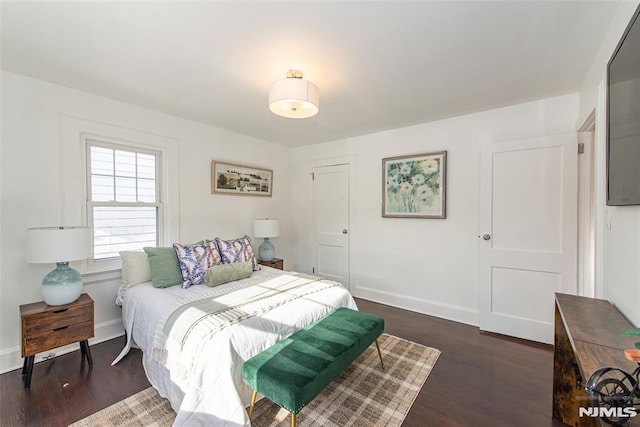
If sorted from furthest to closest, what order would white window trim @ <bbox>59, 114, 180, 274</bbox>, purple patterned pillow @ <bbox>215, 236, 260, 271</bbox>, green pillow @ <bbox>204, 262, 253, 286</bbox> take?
purple patterned pillow @ <bbox>215, 236, 260, 271</bbox>
green pillow @ <bbox>204, 262, 253, 286</bbox>
white window trim @ <bbox>59, 114, 180, 274</bbox>

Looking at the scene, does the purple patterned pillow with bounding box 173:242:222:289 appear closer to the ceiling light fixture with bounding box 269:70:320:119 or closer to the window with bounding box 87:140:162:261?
the window with bounding box 87:140:162:261

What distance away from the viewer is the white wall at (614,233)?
1245 mm

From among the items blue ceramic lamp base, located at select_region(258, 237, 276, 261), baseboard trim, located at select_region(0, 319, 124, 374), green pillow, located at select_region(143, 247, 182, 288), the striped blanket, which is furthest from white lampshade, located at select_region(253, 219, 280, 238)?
baseboard trim, located at select_region(0, 319, 124, 374)

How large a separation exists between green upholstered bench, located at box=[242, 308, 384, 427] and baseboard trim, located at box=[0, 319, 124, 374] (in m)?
1.98

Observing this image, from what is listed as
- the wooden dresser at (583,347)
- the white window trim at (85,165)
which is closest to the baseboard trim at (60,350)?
the white window trim at (85,165)

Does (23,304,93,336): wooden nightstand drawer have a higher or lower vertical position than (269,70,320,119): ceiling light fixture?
lower

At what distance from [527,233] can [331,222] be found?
2493mm

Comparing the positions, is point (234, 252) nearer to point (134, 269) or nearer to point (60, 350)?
point (134, 269)

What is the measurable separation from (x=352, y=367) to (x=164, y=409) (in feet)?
4.50

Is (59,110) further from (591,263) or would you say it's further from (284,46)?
(591,263)

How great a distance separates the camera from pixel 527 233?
272 centimetres

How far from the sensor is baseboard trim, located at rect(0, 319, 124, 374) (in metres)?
2.16

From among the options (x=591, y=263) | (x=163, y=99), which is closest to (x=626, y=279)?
(x=591, y=263)

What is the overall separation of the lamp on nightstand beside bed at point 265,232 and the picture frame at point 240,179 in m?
0.52
